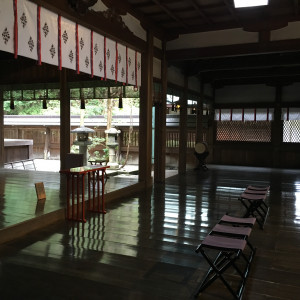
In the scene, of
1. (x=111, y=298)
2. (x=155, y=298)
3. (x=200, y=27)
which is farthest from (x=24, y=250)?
(x=200, y=27)

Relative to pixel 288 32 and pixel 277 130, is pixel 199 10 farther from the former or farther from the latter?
pixel 277 130

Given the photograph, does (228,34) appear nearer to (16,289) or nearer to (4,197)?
(4,197)

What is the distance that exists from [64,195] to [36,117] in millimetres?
13199

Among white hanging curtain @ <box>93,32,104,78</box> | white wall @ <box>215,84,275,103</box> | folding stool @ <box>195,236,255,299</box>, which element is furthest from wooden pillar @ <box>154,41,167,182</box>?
white wall @ <box>215,84,275,103</box>

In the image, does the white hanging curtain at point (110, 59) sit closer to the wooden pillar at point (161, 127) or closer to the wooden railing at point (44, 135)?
the wooden pillar at point (161, 127)

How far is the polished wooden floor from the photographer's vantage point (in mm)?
2678

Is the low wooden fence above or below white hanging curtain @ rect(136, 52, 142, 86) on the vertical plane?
below

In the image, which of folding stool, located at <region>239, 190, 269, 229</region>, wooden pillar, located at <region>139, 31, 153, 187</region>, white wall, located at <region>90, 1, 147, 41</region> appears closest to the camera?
folding stool, located at <region>239, 190, 269, 229</region>

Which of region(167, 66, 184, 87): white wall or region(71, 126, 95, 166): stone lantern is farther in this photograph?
region(71, 126, 95, 166): stone lantern

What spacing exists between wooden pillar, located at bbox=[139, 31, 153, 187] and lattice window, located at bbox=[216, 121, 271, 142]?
6.77 meters

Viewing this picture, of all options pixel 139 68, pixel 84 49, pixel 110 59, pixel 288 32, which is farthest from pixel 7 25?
pixel 288 32

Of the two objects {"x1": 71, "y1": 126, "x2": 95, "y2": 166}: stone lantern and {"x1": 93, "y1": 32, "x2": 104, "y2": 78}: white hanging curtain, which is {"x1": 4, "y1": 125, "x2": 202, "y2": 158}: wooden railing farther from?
{"x1": 93, "y1": 32, "x2": 104, "y2": 78}: white hanging curtain

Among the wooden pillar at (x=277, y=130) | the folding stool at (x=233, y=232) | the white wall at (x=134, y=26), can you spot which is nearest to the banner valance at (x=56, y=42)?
the white wall at (x=134, y=26)

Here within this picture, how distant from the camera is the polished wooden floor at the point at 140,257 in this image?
8.79 feet
